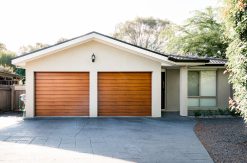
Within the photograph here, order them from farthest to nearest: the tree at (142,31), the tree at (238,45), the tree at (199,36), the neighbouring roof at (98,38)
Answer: the tree at (142,31), the tree at (199,36), the neighbouring roof at (98,38), the tree at (238,45)

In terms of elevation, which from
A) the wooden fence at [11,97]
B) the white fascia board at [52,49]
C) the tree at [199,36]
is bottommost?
the wooden fence at [11,97]

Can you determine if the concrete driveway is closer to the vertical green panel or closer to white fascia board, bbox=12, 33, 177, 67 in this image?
white fascia board, bbox=12, 33, 177, 67

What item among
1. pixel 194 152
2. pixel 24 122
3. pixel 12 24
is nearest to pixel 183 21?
pixel 12 24

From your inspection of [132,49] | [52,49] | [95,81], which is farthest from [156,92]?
[52,49]

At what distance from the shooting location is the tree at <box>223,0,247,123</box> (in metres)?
9.07

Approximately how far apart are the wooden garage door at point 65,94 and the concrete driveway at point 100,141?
1554mm

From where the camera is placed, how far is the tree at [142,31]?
44.2m

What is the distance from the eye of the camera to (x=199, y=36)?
3862 cm

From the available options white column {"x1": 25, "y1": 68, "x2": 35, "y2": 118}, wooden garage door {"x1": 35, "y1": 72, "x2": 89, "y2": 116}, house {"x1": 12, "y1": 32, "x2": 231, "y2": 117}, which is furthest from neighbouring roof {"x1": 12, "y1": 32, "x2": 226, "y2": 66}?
wooden garage door {"x1": 35, "y1": 72, "x2": 89, "y2": 116}

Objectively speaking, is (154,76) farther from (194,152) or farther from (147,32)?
(147,32)

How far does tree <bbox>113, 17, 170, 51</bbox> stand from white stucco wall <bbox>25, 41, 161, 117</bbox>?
28.8 m

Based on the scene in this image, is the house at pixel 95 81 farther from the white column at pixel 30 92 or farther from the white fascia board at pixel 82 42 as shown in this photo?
the white fascia board at pixel 82 42

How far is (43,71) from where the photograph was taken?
15.4 m

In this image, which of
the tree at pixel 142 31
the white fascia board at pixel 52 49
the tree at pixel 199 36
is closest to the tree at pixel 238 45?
the white fascia board at pixel 52 49
